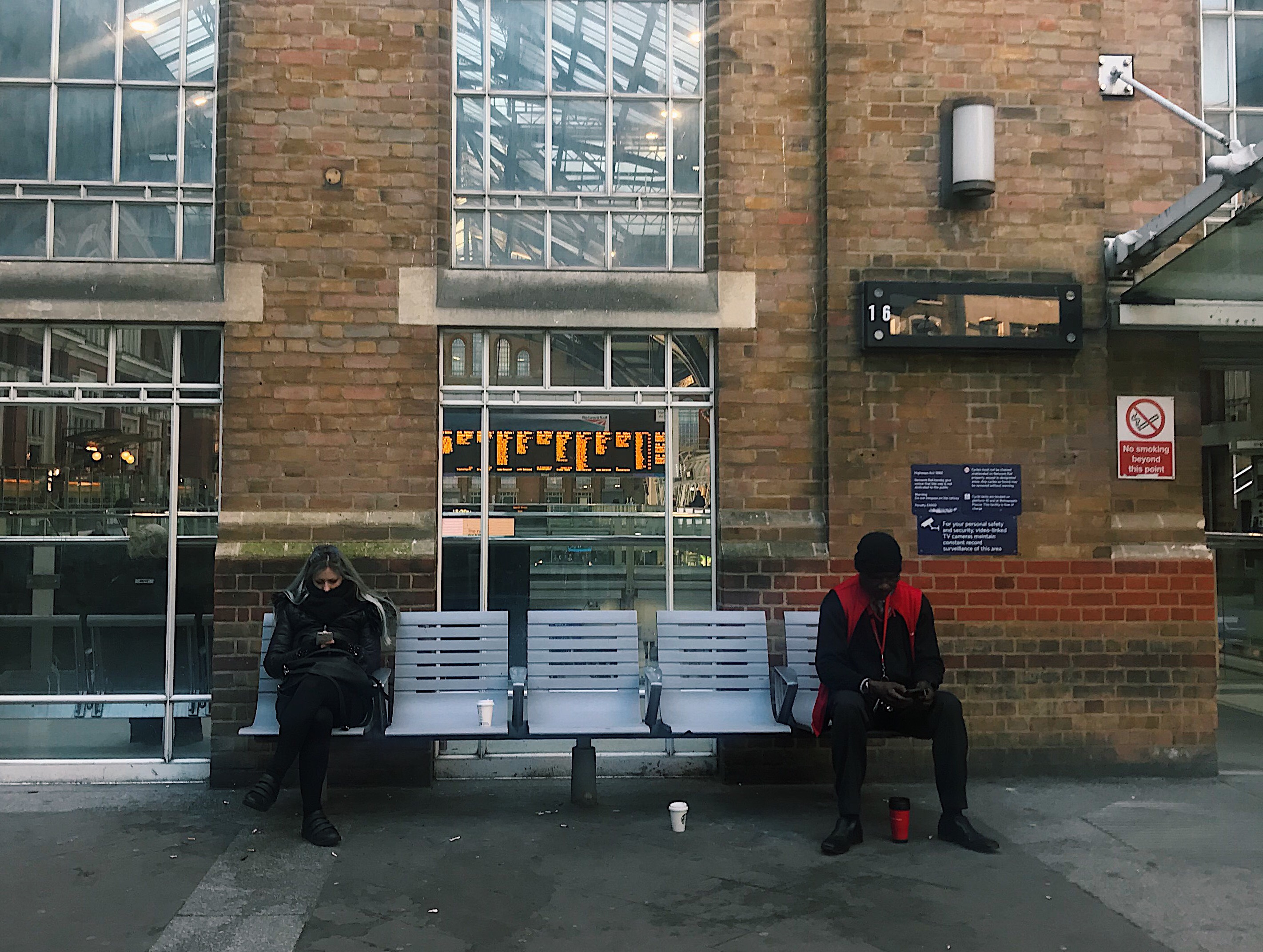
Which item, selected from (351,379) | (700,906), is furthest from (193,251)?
(700,906)

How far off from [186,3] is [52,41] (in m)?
0.90

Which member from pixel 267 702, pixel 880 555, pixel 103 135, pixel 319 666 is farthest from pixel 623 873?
pixel 103 135

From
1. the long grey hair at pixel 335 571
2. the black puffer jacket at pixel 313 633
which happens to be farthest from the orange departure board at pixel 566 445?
the black puffer jacket at pixel 313 633

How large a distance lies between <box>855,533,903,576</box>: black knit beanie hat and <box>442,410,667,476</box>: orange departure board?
6.00 ft

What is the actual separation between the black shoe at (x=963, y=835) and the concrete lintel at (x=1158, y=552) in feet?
8.00

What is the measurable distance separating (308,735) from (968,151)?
17.8ft

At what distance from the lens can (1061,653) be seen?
23.1ft

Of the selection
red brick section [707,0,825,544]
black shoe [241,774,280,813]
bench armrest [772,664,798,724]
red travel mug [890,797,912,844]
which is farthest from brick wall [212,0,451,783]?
red travel mug [890,797,912,844]

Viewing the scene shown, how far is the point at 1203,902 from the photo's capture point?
4.84 m

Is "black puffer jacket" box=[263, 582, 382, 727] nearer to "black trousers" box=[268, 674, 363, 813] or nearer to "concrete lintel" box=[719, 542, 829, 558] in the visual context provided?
"black trousers" box=[268, 674, 363, 813]

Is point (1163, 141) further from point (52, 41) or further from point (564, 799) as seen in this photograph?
point (52, 41)

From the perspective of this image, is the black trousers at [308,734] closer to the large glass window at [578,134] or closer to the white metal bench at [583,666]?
the white metal bench at [583,666]

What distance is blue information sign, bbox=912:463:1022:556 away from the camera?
277 inches

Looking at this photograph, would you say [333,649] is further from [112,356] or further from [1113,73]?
[1113,73]
